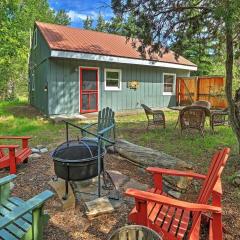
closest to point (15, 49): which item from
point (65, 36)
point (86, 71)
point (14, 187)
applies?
point (65, 36)

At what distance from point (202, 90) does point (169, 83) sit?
5.96ft

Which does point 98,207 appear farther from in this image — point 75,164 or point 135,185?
point 135,185

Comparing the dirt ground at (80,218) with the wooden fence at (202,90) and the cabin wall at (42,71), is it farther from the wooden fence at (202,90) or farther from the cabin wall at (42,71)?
the wooden fence at (202,90)

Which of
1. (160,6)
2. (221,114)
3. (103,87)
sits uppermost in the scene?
(160,6)

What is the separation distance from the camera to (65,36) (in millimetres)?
12516

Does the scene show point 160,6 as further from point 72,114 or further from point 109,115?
point 72,114

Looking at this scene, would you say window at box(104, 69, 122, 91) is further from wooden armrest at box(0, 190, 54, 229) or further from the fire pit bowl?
wooden armrest at box(0, 190, 54, 229)

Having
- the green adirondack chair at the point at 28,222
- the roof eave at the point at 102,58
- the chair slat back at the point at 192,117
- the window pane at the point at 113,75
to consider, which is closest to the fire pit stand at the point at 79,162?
the green adirondack chair at the point at 28,222

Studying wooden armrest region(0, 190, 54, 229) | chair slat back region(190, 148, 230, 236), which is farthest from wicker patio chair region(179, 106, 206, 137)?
wooden armrest region(0, 190, 54, 229)

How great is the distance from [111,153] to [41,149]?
161 centimetres

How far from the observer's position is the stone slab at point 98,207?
3064 mm

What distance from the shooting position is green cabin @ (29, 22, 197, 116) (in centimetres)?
1102

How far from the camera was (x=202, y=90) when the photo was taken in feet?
50.6

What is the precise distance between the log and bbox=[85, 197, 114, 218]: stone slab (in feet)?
3.50
